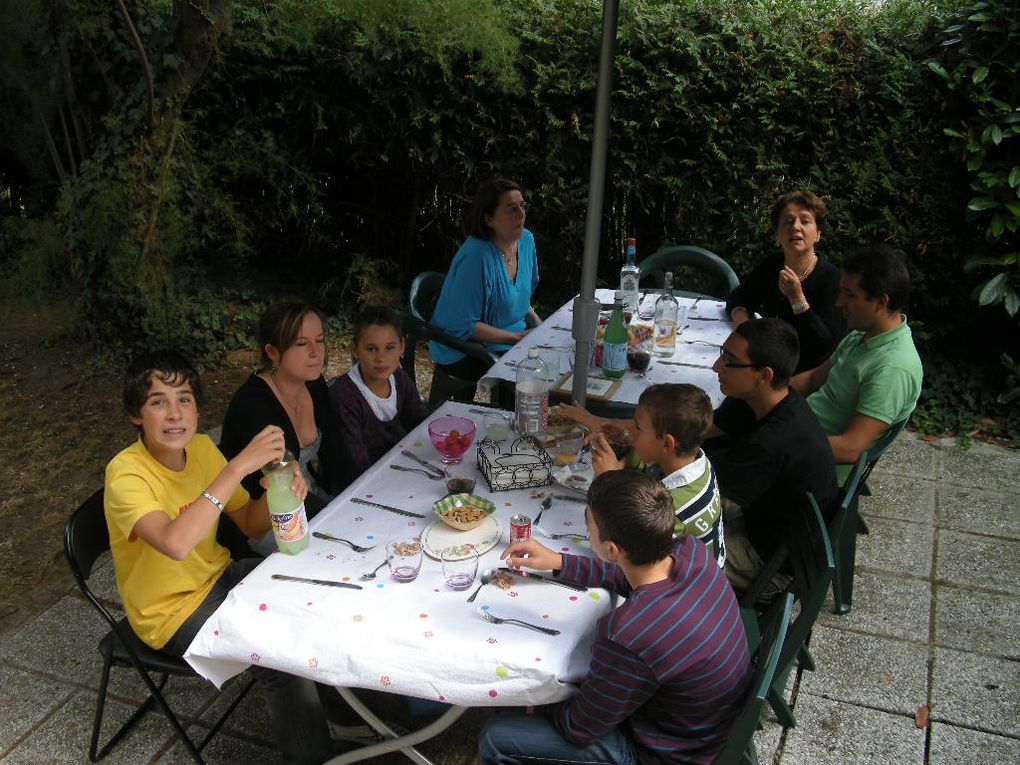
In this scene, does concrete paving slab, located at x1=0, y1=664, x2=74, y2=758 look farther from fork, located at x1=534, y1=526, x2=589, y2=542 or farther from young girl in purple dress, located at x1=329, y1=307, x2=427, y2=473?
fork, located at x1=534, y1=526, x2=589, y2=542

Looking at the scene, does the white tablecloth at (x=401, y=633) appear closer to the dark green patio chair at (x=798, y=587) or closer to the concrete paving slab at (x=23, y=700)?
the dark green patio chair at (x=798, y=587)

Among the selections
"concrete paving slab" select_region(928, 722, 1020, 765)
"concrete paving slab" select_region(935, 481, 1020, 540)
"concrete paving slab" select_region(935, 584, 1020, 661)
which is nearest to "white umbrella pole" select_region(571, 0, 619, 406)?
"concrete paving slab" select_region(928, 722, 1020, 765)

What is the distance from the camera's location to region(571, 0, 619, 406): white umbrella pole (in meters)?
Answer: 2.33

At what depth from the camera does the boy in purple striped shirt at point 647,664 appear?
161cm

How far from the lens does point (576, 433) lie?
261 centimetres

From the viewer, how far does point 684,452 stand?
2148mm

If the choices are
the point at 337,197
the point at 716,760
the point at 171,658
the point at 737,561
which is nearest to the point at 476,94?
the point at 337,197

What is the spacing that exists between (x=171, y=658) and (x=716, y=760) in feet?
4.93

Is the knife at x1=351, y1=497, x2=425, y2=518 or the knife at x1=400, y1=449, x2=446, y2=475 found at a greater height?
the knife at x1=351, y1=497, x2=425, y2=518

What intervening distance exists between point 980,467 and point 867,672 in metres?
2.18

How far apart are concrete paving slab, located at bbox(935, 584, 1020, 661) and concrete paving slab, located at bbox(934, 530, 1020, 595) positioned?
0.25ft

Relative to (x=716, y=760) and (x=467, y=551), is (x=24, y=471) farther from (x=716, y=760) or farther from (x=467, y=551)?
(x=716, y=760)

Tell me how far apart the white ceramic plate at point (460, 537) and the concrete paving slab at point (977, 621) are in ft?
6.52

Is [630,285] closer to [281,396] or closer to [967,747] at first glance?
[281,396]
